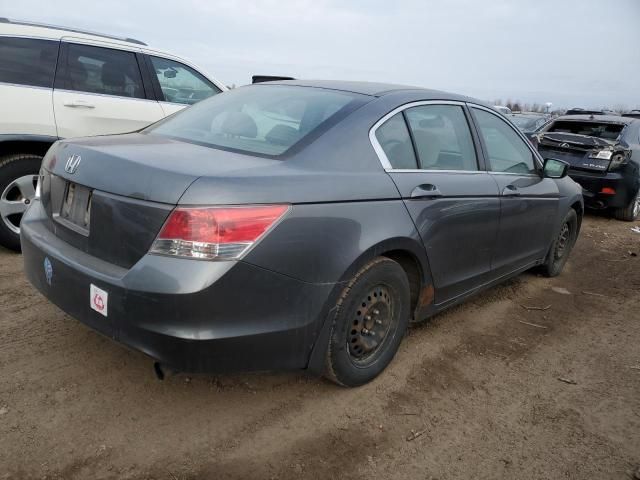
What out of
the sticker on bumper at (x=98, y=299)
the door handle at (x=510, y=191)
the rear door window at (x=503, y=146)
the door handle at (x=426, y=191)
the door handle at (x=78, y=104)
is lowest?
the sticker on bumper at (x=98, y=299)

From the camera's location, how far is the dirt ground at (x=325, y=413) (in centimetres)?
220

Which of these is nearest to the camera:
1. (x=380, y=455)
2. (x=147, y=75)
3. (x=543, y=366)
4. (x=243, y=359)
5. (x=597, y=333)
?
(x=243, y=359)

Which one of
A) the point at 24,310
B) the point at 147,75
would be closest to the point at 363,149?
the point at 24,310

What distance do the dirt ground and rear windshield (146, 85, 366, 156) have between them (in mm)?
1257

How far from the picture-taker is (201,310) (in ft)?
6.54

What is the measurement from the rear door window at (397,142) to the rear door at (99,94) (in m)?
2.95

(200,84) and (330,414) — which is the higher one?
(200,84)

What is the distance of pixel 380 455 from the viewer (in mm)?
2299

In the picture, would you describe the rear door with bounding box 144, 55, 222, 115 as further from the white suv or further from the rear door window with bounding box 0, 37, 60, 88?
the rear door window with bounding box 0, 37, 60, 88

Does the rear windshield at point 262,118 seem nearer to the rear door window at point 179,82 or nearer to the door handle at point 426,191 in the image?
the door handle at point 426,191

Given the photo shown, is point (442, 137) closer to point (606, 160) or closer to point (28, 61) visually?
point (28, 61)

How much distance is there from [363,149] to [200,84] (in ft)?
11.3

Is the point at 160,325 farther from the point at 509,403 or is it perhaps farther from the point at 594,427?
the point at 594,427

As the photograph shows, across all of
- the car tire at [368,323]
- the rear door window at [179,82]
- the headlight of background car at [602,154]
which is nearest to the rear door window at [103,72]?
the rear door window at [179,82]
